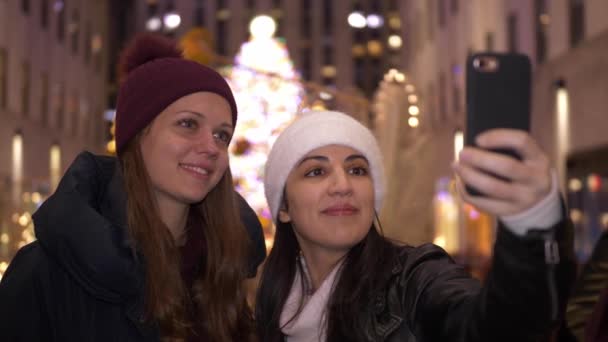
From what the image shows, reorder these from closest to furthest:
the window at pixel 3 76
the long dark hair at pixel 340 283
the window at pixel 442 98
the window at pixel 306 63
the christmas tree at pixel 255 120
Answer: the long dark hair at pixel 340 283 < the christmas tree at pixel 255 120 < the window at pixel 3 76 < the window at pixel 442 98 < the window at pixel 306 63

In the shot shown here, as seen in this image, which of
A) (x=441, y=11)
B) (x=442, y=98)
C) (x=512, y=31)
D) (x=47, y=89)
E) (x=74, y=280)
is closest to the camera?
(x=74, y=280)

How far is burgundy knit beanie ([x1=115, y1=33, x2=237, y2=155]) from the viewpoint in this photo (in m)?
2.97

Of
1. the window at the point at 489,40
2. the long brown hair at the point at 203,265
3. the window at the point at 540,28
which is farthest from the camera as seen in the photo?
the window at the point at 489,40

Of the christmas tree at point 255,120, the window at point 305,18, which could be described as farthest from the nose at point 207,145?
the window at point 305,18

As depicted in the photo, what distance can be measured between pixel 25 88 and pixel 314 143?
68.7 feet

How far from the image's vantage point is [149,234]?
2.88 meters

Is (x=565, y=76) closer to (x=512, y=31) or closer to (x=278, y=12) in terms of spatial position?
(x=512, y=31)

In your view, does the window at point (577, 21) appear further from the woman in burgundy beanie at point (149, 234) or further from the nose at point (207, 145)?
the nose at point (207, 145)

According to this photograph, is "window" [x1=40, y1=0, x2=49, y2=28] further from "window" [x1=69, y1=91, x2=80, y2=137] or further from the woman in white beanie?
the woman in white beanie

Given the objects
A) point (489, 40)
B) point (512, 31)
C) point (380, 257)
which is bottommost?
point (380, 257)

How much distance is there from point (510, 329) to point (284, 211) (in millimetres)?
1589

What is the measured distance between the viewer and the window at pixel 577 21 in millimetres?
15773

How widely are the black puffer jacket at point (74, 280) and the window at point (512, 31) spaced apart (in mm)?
18389

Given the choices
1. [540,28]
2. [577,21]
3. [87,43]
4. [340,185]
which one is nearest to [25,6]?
[87,43]
